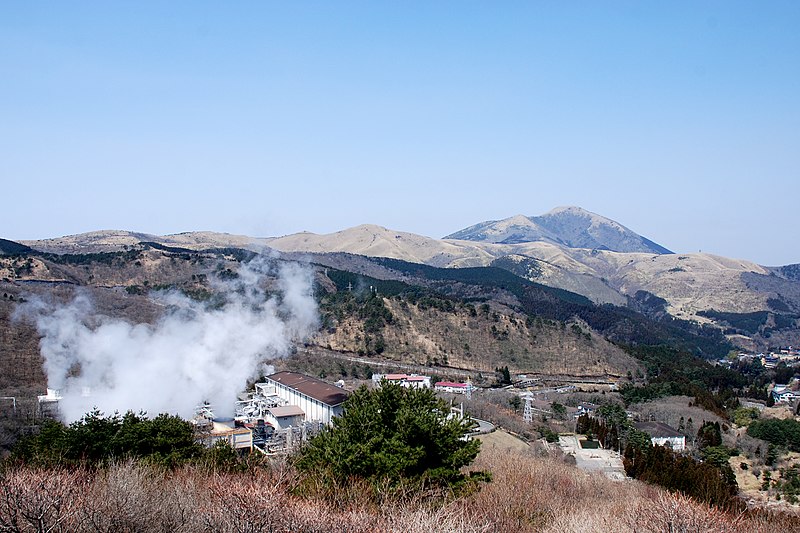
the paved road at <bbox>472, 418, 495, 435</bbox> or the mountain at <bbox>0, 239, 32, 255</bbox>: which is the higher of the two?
the mountain at <bbox>0, 239, 32, 255</bbox>

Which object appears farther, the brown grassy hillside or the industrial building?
the brown grassy hillside

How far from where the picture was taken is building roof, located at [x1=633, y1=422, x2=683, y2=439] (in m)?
45.4

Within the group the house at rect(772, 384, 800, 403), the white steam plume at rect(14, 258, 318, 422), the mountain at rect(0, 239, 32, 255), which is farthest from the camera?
the mountain at rect(0, 239, 32, 255)

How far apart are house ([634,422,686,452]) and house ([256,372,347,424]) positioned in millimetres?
21383

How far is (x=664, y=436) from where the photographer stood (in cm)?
4522

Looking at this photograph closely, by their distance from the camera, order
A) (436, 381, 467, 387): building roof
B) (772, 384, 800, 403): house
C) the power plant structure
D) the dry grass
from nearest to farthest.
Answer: the dry grass
the power plant structure
(436, 381, 467, 387): building roof
(772, 384, 800, 403): house

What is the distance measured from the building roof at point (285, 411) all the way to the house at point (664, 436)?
23.2m

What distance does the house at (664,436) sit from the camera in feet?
145

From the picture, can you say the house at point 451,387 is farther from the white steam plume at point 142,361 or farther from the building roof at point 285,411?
the building roof at point 285,411

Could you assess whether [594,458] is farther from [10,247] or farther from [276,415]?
[10,247]

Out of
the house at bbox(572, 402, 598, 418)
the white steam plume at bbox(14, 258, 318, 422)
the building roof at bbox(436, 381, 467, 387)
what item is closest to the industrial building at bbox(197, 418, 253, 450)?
the white steam plume at bbox(14, 258, 318, 422)

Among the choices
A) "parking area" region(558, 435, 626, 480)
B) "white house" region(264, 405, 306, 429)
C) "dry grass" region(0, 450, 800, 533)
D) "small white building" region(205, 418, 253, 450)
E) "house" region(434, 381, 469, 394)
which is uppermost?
"dry grass" region(0, 450, 800, 533)

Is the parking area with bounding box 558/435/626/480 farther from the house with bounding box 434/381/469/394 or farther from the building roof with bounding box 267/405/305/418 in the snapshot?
the building roof with bounding box 267/405/305/418

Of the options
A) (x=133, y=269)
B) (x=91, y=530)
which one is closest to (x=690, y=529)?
(x=91, y=530)
